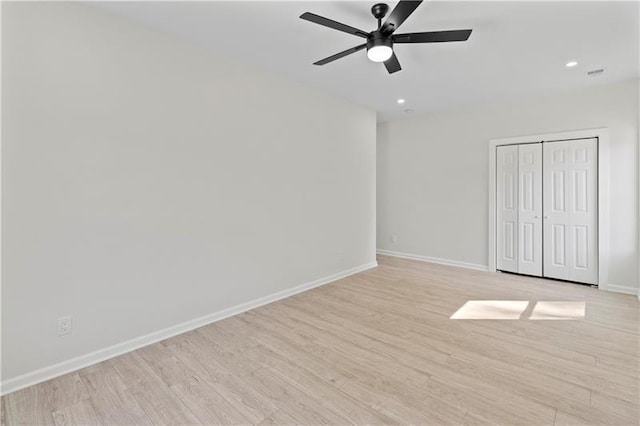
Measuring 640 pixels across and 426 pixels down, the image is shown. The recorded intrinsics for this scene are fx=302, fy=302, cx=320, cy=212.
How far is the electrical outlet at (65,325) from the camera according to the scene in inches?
83.7

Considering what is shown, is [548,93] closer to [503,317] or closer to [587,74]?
[587,74]

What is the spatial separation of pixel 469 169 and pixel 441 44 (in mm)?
2687

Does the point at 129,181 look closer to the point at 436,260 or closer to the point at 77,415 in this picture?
the point at 77,415

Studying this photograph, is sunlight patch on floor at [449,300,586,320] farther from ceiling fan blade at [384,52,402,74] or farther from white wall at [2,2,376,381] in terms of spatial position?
ceiling fan blade at [384,52,402,74]

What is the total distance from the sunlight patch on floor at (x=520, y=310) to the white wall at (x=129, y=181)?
2030 millimetres

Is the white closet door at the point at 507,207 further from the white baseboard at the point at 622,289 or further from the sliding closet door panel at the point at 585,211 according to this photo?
the white baseboard at the point at 622,289

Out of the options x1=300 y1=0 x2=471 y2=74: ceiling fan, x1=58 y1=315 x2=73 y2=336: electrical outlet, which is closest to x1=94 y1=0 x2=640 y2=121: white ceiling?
x1=300 y1=0 x2=471 y2=74: ceiling fan

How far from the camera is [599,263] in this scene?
154 inches

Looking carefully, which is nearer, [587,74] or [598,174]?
[587,74]

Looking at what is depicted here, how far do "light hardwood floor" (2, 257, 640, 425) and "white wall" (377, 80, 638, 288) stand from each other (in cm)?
154

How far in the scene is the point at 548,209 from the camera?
4.29 metres

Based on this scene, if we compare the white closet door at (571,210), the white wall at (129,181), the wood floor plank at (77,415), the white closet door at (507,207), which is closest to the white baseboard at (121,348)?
the white wall at (129,181)

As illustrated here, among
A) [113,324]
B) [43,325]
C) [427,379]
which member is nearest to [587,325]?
[427,379]

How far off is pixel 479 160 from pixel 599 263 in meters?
2.07
